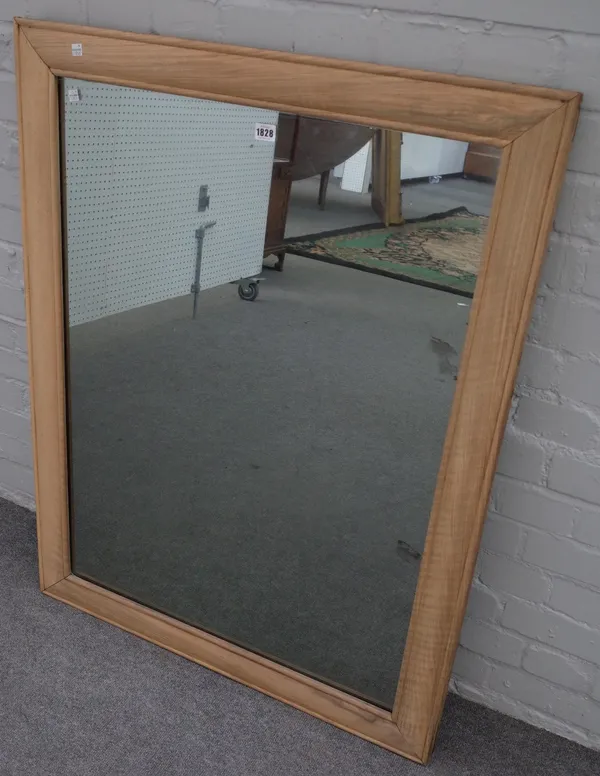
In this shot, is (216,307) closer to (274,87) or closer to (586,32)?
(274,87)

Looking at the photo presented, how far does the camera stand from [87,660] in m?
1.49

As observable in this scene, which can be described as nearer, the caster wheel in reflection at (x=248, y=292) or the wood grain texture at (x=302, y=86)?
the wood grain texture at (x=302, y=86)

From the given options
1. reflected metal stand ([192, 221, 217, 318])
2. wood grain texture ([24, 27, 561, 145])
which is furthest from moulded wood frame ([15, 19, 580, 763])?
reflected metal stand ([192, 221, 217, 318])

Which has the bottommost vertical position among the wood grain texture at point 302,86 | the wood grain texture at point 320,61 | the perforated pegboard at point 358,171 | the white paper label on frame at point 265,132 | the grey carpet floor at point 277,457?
the grey carpet floor at point 277,457

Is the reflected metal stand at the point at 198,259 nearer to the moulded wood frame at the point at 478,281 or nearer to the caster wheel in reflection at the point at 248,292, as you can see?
the caster wheel in reflection at the point at 248,292

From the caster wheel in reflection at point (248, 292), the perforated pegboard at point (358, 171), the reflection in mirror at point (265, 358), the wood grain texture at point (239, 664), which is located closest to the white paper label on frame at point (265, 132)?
the reflection in mirror at point (265, 358)

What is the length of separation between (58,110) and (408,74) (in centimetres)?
61

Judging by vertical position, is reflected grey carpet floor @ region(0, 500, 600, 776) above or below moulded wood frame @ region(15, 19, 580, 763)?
below

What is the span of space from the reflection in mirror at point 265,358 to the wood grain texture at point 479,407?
0.03m

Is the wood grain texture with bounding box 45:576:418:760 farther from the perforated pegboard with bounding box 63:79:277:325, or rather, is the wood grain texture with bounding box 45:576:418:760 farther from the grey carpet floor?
the perforated pegboard with bounding box 63:79:277:325

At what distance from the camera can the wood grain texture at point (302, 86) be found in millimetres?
994

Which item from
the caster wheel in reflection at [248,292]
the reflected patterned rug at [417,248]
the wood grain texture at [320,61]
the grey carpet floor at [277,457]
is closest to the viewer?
the wood grain texture at [320,61]

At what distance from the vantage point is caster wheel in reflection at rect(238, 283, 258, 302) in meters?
1.33

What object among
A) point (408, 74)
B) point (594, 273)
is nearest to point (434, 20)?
point (408, 74)
